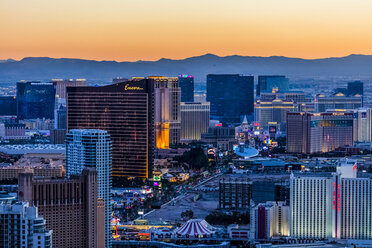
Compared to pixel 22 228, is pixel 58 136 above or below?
above

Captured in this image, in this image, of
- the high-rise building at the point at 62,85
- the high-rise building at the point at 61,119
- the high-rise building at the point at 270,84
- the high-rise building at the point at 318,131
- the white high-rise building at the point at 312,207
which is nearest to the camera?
the white high-rise building at the point at 312,207

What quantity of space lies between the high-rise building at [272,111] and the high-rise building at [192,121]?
12.6m

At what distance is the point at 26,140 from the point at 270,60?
70113 millimetres

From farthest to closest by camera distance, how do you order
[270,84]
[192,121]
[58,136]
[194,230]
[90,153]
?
[270,84] < [192,121] < [58,136] < [194,230] < [90,153]

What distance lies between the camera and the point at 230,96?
4515 inches

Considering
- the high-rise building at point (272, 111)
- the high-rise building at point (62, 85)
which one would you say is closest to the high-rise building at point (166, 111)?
the high-rise building at point (272, 111)

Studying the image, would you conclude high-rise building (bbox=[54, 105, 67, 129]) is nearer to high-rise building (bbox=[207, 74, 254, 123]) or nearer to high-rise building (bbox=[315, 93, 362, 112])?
high-rise building (bbox=[207, 74, 254, 123])

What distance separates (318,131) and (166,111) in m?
11.5

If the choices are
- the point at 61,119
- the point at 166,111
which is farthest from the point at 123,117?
the point at 61,119

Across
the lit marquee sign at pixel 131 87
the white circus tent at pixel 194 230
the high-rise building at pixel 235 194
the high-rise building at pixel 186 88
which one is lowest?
the white circus tent at pixel 194 230

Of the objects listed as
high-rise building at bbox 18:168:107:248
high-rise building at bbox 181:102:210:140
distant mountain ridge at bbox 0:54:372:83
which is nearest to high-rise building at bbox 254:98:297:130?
high-rise building at bbox 181:102:210:140

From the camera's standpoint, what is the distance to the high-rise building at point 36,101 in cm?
11038

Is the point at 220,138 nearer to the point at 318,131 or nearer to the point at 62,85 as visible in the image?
the point at 318,131

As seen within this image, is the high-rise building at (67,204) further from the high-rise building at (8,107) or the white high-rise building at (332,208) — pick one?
the high-rise building at (8,107)
